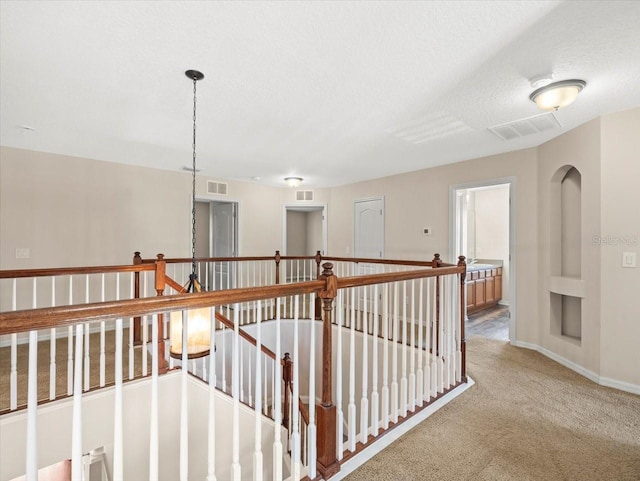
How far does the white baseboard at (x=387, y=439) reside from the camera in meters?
1.75

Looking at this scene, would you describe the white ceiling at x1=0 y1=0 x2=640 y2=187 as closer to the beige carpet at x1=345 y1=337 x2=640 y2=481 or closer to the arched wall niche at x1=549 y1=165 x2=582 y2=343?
the arched wall niche at x1=549 y1=165 x2=582 y2=343

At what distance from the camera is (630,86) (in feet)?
7.89

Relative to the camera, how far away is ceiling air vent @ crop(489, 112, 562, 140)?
3028 millimetres

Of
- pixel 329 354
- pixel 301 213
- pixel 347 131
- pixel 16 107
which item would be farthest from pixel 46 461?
pixel 301 213

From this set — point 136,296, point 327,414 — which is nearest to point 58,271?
point 136,296

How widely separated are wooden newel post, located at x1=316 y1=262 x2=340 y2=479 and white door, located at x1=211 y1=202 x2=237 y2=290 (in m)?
4.30

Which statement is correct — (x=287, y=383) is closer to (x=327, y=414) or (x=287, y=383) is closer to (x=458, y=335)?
(x=327, y=414)

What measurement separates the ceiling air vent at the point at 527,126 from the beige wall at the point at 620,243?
0.43 metres

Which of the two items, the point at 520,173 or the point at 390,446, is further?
the point at 520,173

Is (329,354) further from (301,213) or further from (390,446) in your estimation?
(301,213)

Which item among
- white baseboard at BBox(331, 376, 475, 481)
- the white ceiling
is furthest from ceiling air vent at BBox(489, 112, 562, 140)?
white baseboard at BBox(331, 376, 475, 481)

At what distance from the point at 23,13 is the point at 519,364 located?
4.84 metres

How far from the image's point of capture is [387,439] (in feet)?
6.59

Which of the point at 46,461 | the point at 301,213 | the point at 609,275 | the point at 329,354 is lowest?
the point at 46,461
